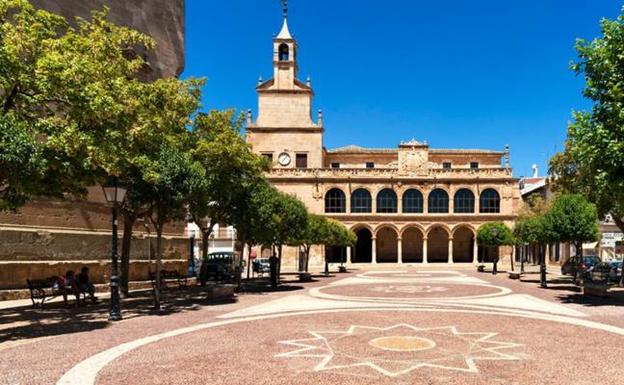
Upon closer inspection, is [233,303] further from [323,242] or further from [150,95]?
[323,242]

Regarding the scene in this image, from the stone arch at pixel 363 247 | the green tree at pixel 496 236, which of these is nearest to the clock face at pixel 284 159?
the stone arch at pixel 363 247

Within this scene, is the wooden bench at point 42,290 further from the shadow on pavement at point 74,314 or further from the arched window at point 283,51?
the arched window at point 283,51

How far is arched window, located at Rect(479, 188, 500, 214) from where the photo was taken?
168 ft

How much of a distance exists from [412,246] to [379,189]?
316 inches

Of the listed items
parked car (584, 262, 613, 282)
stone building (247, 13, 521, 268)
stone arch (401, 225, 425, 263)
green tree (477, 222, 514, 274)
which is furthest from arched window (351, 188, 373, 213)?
parked car (584, 262, 613, 282)

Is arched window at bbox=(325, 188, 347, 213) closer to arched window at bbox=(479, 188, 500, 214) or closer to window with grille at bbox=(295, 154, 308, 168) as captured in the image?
window with grille at bbox=(295, 154, 308, 168)

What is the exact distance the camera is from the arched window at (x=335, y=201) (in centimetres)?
5194

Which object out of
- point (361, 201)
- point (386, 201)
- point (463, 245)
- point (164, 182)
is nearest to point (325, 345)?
Answer: point (164, 182)

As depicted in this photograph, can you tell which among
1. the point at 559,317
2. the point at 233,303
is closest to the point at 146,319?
the point at 233,303

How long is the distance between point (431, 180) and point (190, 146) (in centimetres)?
3661

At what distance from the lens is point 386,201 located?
171 feet

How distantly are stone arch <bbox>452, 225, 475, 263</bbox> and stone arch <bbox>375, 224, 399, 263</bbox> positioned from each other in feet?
21.3

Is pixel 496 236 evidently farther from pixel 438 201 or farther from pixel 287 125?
pixel 287 125

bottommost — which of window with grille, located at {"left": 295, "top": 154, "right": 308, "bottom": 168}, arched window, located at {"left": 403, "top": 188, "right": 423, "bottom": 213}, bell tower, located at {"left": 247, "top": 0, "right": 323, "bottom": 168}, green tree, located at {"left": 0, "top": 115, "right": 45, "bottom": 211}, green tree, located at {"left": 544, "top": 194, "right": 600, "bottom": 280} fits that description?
green tree, located at {"left": 544, "top": 194, "right": 600, "bottom": 280}
